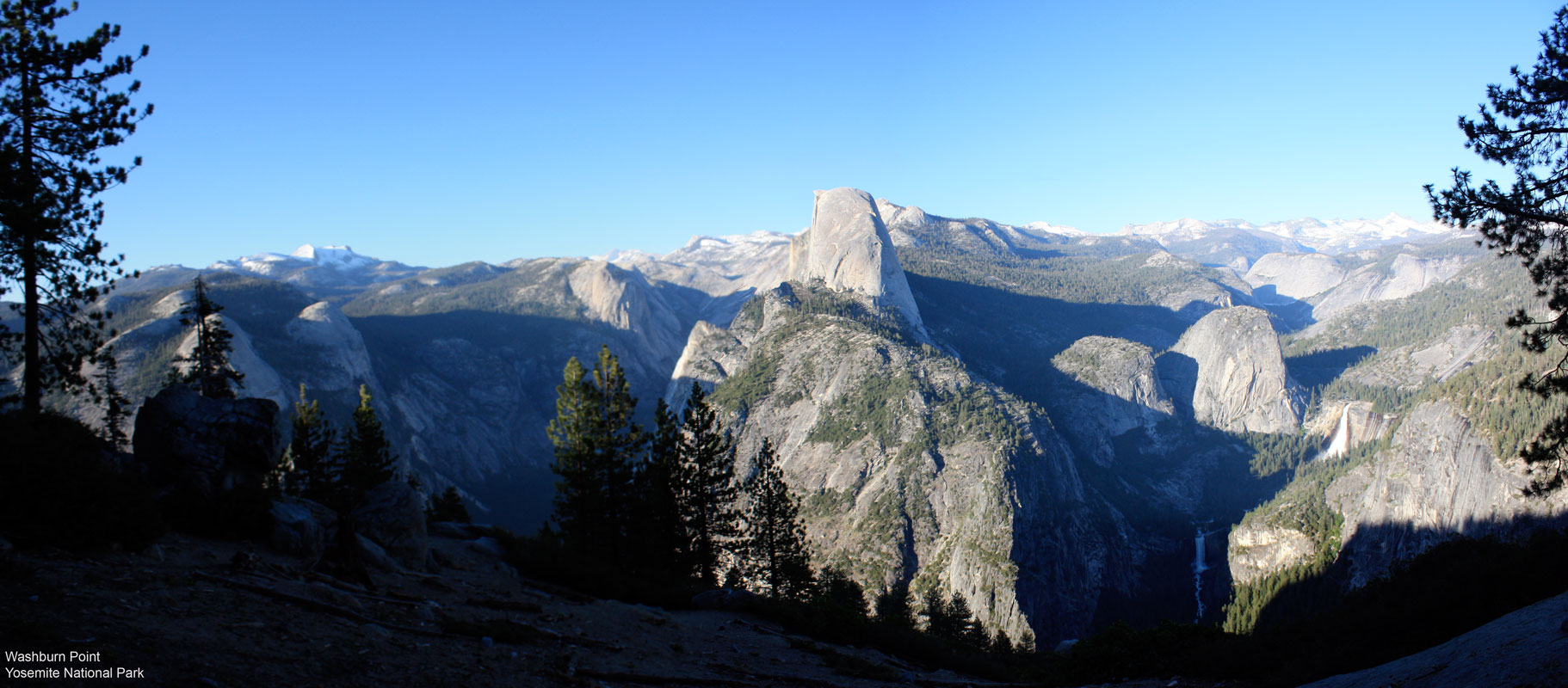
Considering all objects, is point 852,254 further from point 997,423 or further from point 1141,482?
point 1141,482

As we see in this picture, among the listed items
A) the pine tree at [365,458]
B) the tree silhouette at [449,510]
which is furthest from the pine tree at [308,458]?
the tree silhouette at [449,510]

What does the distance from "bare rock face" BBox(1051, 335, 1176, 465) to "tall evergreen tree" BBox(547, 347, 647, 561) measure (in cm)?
14035

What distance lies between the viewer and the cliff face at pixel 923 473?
88312 millimetres

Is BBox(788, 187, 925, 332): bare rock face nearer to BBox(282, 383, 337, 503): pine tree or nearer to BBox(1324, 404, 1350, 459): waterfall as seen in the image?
BBox(1324, 404, 1350, 459): waterfall

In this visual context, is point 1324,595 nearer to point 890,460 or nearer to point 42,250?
point 890,460

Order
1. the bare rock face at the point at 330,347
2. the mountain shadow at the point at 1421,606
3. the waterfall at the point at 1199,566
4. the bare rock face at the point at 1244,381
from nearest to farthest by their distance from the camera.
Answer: the mountain shadow at the point at 1421,606 → the waterfall at the point at 1199,566 → the bare rock face at the point at 330,347 → the bare rock face at the point at 1244,381

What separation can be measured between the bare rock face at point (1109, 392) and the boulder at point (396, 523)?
504ft

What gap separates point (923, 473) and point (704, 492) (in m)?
69.7

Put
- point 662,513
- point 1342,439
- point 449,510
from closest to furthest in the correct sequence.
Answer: point 662,513
point 449,510
point 1342,439

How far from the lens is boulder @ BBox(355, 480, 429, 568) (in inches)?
732

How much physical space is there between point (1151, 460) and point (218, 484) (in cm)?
17166

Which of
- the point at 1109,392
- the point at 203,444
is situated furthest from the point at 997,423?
the point at 203,444

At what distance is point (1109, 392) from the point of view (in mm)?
166000

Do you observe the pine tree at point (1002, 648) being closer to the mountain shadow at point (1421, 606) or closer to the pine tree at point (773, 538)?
the pine tree at point (773, 538)
